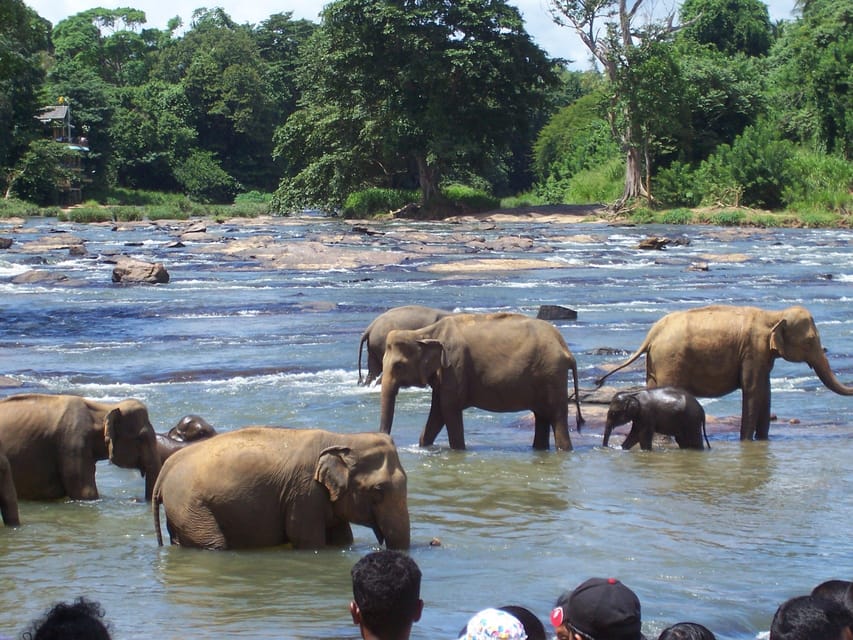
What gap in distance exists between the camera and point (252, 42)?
93.4 metres

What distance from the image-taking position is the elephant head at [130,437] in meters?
8.80

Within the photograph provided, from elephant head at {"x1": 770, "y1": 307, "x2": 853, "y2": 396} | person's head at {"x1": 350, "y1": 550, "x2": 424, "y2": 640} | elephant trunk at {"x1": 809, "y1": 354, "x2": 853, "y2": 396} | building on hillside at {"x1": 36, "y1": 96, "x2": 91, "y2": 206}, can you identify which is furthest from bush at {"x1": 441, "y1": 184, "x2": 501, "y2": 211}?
person's head at {"x1": 350, "y1": 550, "x2": 424, "y2": 640}

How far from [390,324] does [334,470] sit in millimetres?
6439

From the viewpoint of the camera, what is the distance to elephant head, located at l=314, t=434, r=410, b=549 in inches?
283

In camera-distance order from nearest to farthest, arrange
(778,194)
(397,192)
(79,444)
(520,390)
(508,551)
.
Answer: (508,551) → (79,444) → (520,390) → (778,194) → (397,192)

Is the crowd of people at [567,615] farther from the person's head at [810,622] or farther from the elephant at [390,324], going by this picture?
the elephant at [390,324]

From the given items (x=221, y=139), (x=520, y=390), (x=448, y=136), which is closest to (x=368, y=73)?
(x=448, y=136)

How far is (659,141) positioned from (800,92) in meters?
6.27

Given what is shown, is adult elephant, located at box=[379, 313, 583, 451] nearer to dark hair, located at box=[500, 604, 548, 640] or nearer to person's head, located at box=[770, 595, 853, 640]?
dark hair, located at box=[500, 604, 548, 640]

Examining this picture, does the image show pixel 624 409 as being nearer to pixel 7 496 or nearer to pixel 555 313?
pixel 7 496

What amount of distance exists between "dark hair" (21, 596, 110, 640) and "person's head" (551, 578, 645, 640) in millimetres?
1384

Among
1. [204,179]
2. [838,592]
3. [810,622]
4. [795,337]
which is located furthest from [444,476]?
[204,179]

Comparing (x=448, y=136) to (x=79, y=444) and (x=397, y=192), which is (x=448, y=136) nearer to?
(x=397, y=192)

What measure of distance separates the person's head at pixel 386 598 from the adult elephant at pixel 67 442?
17.1ft
